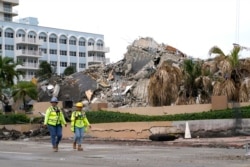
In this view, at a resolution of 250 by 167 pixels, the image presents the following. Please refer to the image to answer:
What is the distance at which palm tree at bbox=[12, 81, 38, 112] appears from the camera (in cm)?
3969

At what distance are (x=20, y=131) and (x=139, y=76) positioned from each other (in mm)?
10589

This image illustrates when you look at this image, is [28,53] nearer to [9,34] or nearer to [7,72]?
[9,34]

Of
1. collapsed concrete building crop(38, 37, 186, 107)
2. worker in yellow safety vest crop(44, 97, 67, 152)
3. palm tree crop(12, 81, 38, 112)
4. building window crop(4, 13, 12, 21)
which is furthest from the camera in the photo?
building window crop(4, 13, 12, 21)

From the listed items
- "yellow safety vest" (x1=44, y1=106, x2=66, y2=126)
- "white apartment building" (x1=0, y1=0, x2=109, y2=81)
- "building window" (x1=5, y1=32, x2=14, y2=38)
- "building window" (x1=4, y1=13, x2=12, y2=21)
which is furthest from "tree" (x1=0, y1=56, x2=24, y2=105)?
"building window" (x1=4, y1=13, x2=12, y2=21)

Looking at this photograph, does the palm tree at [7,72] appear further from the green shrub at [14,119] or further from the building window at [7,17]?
the building window at [7,17]

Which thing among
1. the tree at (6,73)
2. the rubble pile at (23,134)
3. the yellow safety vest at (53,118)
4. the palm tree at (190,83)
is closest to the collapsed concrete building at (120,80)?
the tree at (6,73)

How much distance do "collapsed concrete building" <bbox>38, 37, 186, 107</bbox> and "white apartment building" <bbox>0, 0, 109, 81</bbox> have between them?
5488 centimetres

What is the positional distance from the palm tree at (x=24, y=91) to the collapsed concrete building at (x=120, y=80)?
6.79ft

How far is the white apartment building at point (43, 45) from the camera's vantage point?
104 metres

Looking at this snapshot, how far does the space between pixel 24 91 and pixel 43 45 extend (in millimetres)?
71146

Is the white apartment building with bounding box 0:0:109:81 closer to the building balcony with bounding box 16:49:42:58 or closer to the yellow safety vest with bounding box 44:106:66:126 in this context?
the building balcony with bounding box 16:49:42:58

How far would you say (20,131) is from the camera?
32500 millimetres

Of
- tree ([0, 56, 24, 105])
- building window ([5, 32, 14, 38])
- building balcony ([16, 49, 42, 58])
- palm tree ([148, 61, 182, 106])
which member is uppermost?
building window ([5, 32, 14, 38])

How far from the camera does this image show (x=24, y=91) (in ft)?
130
